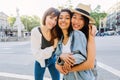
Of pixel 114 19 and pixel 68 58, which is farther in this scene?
pixel 114 19

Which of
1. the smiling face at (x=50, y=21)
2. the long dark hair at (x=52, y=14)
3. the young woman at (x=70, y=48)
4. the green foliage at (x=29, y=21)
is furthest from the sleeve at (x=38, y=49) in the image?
the green foliage at (x=29, y=21)

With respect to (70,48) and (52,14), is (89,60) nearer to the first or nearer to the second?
(70,48)

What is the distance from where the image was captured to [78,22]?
2.73 metres

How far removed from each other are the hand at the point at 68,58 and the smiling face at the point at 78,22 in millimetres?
259

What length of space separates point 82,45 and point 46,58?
47.8 inches

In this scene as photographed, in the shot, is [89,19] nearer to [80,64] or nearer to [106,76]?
[80,64]

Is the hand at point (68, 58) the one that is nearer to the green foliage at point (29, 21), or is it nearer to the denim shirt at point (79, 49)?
the denim shirt at point (79, 49)

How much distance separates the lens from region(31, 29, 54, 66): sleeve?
3651 mm

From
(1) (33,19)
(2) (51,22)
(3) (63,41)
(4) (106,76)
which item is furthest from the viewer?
(1) (33,19)

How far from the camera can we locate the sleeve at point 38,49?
3.65 metres

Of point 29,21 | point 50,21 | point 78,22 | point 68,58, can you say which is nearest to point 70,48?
point 68,58

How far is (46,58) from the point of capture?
378 centimetres

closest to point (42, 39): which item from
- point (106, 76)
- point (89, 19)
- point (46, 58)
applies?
point (46, 58)

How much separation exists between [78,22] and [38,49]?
3.43 feet
